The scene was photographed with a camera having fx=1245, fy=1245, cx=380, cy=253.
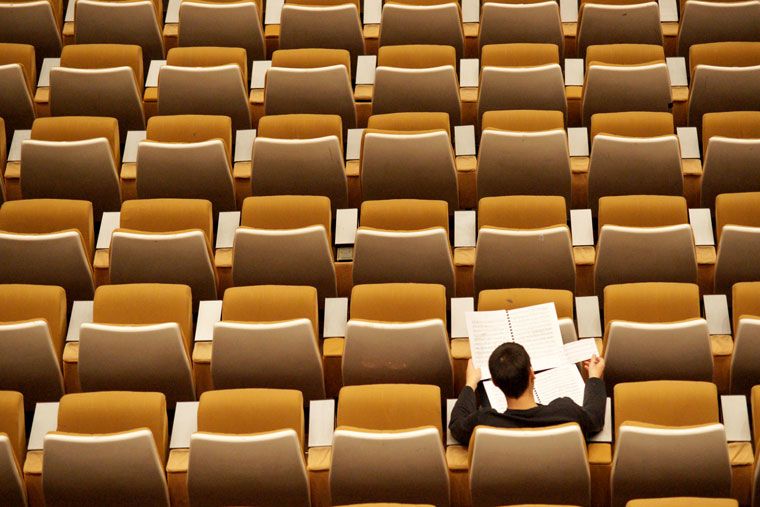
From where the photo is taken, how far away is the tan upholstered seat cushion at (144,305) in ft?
4.69

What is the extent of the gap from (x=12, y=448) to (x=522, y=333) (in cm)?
55

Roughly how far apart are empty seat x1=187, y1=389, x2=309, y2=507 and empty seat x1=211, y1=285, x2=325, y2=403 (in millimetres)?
83

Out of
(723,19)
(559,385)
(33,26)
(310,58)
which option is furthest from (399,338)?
(33,26)

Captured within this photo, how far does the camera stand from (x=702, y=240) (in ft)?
5.05

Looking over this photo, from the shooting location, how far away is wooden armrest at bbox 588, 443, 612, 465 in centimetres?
124

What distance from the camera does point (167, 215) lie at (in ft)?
5.16

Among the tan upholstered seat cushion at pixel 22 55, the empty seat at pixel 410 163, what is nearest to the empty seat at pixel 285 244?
the empty seat at pixel 410 163

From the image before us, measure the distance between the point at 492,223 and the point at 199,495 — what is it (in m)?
0.52

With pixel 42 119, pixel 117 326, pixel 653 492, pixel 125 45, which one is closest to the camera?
pixel 653 492

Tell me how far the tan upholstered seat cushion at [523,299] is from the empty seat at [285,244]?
21cm

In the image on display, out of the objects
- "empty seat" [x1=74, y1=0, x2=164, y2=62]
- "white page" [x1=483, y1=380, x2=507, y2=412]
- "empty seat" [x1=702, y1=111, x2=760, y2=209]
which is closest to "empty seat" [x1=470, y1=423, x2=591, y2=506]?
"white page" [x1=483, y1=380, x2=507, y2=412]

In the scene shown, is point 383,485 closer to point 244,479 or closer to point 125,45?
point 244,479

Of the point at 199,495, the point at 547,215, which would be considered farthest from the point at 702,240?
the point at 199,495

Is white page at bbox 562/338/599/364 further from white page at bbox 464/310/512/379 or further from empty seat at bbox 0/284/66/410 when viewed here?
empty seat at bbox 0/284/66/410
